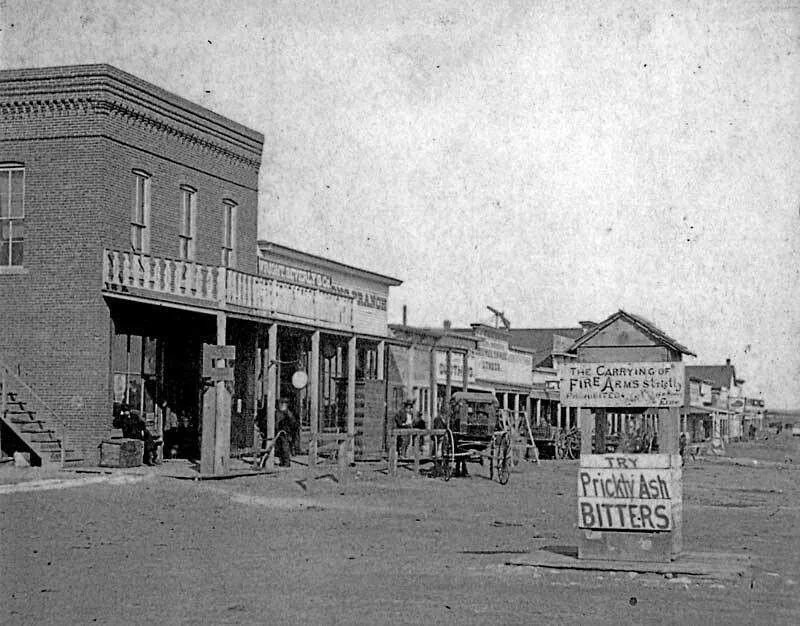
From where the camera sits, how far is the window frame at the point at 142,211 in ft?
86.2

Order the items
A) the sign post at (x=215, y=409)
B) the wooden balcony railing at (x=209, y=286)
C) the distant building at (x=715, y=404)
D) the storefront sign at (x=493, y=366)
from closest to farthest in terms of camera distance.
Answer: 1. the sign post at (x=215, y=409)
2. the wooden balcony railing at (x=209, y=286)
3. the storefront sign at (x=493, y=366)
4. the distant building at (x=715, y=404)

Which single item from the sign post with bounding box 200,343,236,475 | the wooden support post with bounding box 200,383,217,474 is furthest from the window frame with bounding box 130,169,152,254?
the wooden support post with bounding box 200,383,217,474

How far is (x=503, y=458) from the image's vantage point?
2736 centimetres

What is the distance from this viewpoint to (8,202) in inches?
986

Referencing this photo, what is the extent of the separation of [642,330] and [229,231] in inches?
786

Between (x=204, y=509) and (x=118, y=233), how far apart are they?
8806 millimetres

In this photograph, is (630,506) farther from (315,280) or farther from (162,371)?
(315,280)

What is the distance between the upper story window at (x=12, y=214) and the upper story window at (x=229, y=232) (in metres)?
6.52

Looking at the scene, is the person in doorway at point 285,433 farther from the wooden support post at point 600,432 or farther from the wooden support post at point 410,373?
the wooden support post at point 600,432

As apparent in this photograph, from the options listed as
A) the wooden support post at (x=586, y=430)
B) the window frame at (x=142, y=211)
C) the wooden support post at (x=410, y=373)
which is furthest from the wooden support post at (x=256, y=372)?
the wooden support post at (x=586, y=430)

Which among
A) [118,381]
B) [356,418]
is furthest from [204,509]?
[356,418]

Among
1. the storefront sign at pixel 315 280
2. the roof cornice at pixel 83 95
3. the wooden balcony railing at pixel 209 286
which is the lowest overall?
the wooden balcony railing at pixel 209 286

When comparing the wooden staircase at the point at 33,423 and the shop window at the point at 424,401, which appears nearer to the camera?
the wooden staircase at the point at 33,423

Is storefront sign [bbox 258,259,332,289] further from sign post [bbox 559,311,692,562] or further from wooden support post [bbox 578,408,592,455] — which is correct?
sign post [bbox 559,311,692,562]
